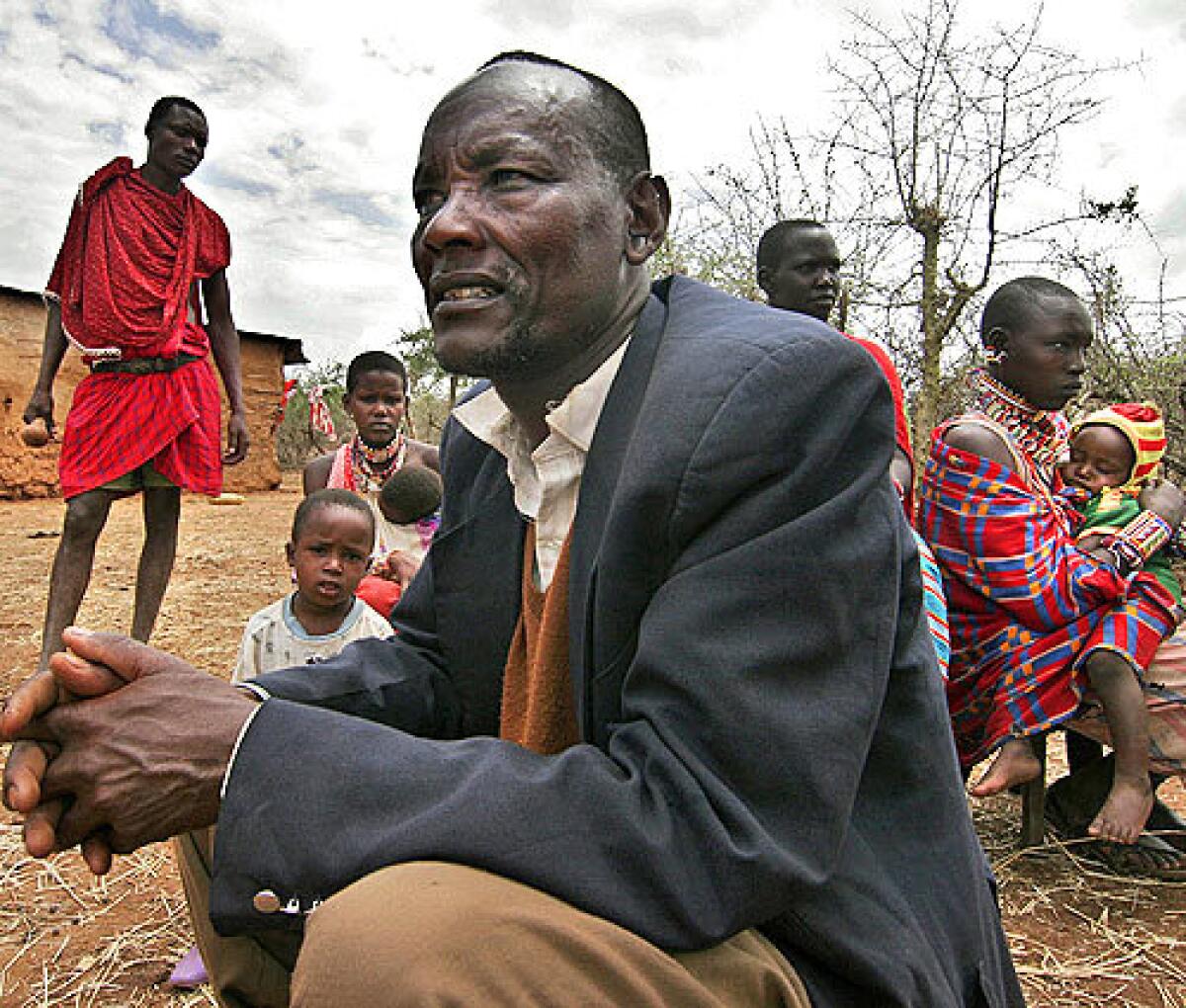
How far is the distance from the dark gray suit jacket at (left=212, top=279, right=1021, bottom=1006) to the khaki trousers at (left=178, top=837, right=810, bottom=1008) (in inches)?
1.3

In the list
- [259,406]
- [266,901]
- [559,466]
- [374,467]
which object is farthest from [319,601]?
[259,406]

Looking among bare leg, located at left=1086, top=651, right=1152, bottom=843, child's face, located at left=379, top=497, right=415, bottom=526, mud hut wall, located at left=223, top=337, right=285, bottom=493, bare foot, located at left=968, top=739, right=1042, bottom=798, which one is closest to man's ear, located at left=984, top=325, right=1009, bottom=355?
bare leg, located at left=1086, top=651, right=1152, bottom=843

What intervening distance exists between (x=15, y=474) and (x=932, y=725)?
1270 centimetres

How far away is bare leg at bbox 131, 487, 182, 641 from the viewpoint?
401 centimetres

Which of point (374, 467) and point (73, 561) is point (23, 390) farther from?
point (374, 467)

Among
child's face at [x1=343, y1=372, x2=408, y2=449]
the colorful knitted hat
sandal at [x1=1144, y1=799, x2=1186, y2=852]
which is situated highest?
the colorful knitted hat

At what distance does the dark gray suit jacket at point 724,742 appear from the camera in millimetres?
1052

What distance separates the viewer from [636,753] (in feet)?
3.64

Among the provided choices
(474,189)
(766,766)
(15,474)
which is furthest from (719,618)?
(15,474)

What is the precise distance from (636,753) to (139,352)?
3.70 m

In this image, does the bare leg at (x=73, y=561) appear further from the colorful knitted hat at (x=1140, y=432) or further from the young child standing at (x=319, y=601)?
the colorful knitted hat at (x=1140, y=432)

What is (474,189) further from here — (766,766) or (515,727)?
(766,766)

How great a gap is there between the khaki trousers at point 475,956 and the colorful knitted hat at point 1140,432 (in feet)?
8.62

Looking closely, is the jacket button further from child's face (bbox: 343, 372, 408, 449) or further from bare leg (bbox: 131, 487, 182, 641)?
child's face (bbox: 343, 372, 408, 449)
